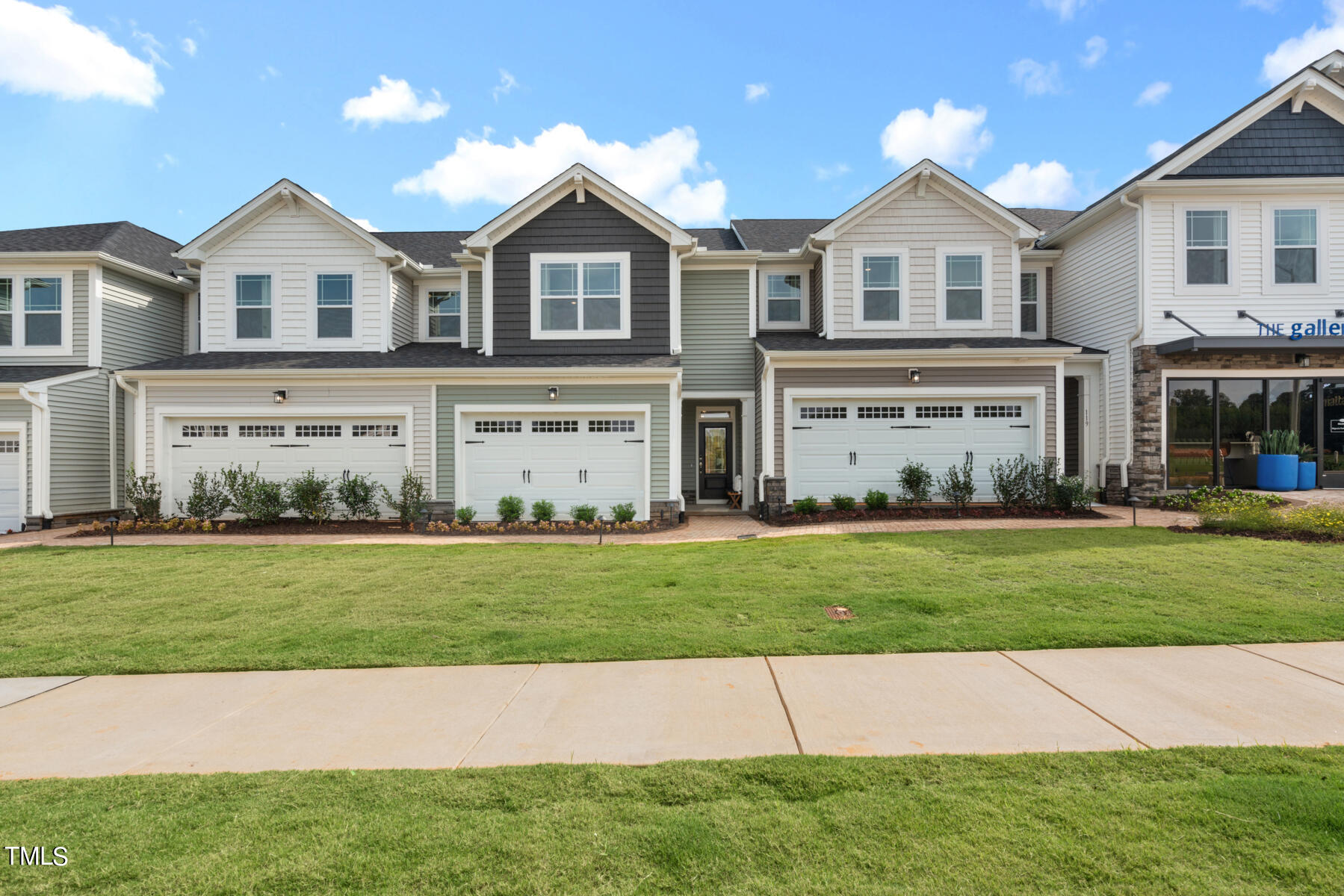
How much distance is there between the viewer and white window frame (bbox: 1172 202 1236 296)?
44.2 feet

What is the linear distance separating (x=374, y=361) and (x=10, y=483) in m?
7.33

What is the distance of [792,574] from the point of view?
7.51 meters

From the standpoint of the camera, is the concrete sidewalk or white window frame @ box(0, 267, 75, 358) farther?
white window frame @ box(0, 267, 75, 358)

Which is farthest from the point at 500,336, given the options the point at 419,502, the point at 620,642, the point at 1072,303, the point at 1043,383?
the point at 1072,303

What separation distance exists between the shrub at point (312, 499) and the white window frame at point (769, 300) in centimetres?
990

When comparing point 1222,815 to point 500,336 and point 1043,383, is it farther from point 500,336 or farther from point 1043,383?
point 500,336

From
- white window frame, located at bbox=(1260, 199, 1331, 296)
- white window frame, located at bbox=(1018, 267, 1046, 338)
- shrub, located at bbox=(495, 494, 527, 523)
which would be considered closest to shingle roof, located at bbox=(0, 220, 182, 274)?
shrub, located at bbox=(495, 494, 527, 523)

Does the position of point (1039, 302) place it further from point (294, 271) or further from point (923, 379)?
point (294, 271)

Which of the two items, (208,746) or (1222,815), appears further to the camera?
(208,746)

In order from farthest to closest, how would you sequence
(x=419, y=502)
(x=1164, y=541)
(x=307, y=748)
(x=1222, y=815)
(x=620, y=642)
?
(x=419, y=502)
(x=1164, y=541)
(x=620, y=642)
(x=307, y=748)
(x=1222, y=815)

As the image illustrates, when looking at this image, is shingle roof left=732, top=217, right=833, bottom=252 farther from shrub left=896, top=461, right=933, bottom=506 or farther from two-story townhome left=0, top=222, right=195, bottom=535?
two-story townhome left=0, top=222, right=195, bottom=535

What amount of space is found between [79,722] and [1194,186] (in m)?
17.8

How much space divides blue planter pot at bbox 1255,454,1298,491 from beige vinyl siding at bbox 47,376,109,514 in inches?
935

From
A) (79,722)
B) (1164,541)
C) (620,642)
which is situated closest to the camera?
(79,722)
